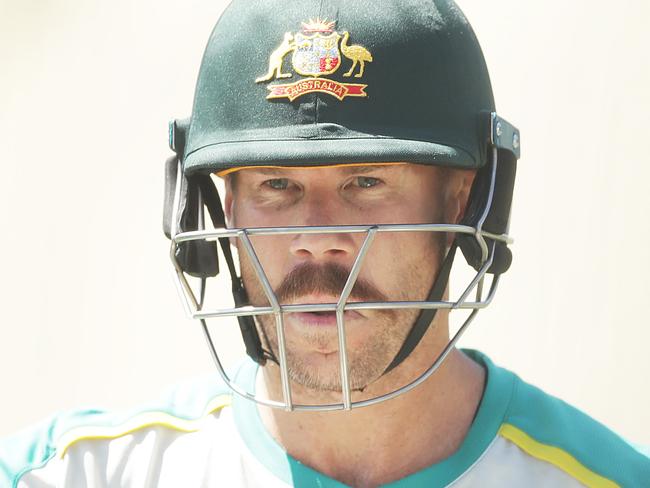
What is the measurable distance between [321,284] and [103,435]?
0.51 meters

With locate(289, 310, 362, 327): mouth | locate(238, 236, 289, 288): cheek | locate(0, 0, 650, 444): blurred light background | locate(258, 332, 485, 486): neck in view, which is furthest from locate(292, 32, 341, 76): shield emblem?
locate(0, 0, 650, 444): blurred light background

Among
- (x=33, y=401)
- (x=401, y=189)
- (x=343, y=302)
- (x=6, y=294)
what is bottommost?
(x=33, y=401)

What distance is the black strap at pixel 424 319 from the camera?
1993 mm

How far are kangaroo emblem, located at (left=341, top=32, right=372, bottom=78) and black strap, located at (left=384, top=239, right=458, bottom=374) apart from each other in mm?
329

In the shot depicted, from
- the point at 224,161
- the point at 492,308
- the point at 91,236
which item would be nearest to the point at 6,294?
the point at 91,236

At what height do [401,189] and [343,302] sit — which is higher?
[401,189]

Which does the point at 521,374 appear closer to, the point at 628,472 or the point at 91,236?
the point at 628,472

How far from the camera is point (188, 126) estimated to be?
7.11ft

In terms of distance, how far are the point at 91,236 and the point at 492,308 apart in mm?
1087

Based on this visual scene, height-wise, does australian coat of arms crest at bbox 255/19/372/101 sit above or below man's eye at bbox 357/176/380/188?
above

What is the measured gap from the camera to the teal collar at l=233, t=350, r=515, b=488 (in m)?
2.00

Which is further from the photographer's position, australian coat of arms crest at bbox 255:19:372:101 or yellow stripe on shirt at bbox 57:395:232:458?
yellow stripe on shirt at bbox 57:395:232:458

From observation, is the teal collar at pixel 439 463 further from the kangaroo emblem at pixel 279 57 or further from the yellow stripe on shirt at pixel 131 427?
the kangaroo emblem at pixel 279 57

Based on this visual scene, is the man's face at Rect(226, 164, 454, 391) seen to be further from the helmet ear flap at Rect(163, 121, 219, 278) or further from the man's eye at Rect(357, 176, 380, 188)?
the helmet ear flap at Rect(163, 121, 219, 278)
